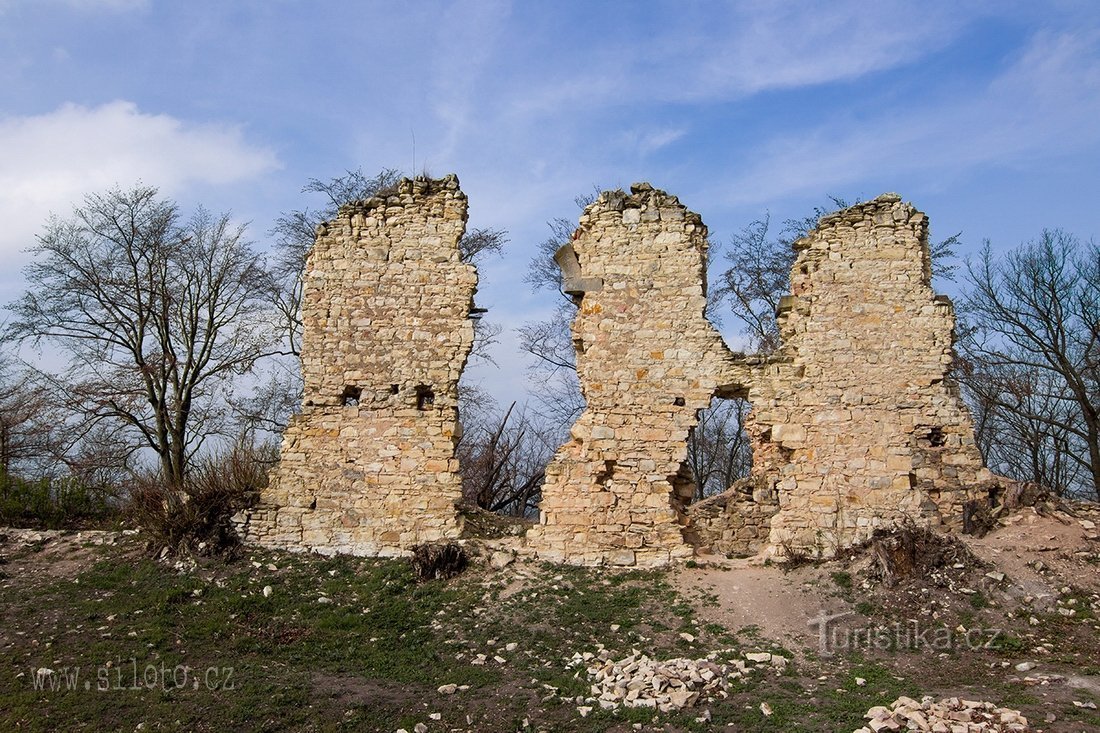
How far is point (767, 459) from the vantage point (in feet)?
33.0

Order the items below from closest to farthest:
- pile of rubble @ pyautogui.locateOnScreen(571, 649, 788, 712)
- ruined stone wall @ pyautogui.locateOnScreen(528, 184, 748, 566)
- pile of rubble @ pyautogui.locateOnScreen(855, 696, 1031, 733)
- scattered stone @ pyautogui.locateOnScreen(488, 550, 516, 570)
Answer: pile of rubble @ pyautogui.locateOnScreen(855, 696, 1031, 733) < pile of rubble @ pyautogui.locateOnScreen(571, 649, 788, 712) < scattered stone @ pyautogui.locateOnScreen(488, 550, 516, 570) < ruined stone wall @ pyautogui.locateOnScreen(528, 184, 748, 566)

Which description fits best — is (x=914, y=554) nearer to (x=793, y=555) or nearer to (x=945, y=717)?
(x=793, y=555)

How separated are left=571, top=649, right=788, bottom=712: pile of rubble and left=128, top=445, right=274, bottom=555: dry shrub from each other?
4692 mm

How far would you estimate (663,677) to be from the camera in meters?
6.74

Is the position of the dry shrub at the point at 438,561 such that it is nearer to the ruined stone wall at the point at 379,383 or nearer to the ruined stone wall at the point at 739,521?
the ruined stone wall at the point at 379,383

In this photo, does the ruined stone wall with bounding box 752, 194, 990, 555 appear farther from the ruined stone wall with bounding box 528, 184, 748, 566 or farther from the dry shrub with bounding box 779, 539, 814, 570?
the ruined stone wall with bounding box 528, 184, 748, 566

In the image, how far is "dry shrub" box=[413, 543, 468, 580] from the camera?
9.17m

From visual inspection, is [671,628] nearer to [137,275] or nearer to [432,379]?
[432,379]

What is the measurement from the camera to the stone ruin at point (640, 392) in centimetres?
952

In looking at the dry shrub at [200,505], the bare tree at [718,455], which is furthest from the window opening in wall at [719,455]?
the dry shrub at [200,505]

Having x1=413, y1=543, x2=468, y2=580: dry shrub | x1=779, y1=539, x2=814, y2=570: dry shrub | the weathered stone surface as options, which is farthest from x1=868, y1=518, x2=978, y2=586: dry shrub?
x1=413, y1=543, x2=468, y2=580: dry shrub

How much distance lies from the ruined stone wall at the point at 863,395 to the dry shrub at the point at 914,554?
0.55 metres

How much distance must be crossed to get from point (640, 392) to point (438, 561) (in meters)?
3.01

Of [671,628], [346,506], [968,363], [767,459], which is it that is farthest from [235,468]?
[968,363]
